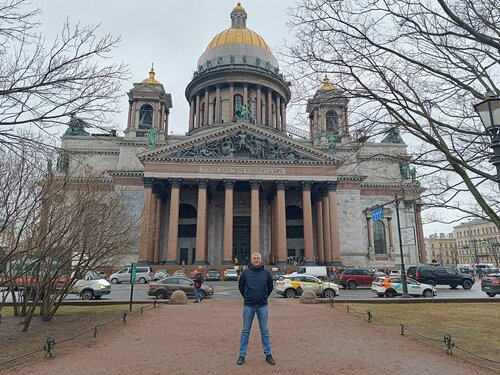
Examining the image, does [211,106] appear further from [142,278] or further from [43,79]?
[43,79]

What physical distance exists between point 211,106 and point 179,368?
58.0 m

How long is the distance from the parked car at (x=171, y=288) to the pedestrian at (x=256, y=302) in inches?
578

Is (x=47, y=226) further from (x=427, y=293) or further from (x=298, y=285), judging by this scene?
(x=427, y=293)

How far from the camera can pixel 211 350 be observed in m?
8.23

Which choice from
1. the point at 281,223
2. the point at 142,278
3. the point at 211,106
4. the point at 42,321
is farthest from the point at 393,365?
the point at 211,106

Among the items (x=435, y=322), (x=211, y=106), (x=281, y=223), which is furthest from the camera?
(x=211, y=106)

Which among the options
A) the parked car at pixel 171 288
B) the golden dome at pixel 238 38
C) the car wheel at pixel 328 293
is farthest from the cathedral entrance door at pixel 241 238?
the golden dome at pixel 238 38

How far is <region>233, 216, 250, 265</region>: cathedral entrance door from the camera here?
4687 centimetres

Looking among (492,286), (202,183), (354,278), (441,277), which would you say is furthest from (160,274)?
(492,286)

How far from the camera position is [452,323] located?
1220 centimetres

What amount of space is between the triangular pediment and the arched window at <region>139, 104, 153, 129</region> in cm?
1557

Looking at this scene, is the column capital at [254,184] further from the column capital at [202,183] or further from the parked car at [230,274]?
the parked car at [230,274]

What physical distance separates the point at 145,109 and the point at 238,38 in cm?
2198

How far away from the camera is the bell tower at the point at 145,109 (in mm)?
54594
